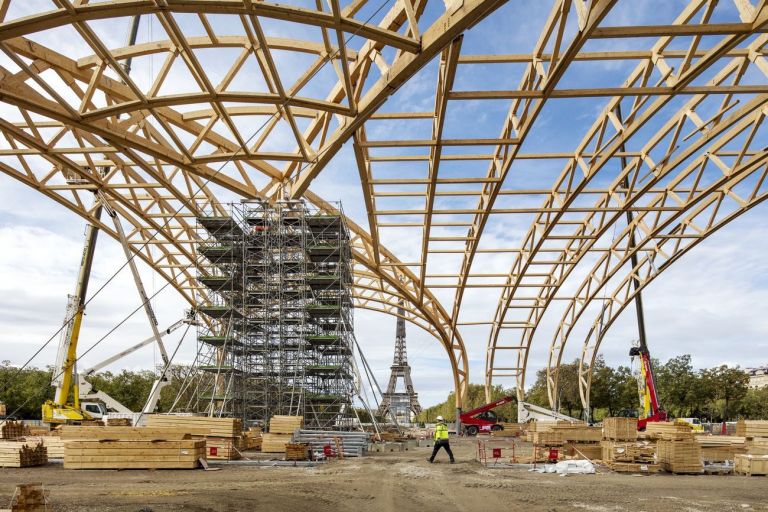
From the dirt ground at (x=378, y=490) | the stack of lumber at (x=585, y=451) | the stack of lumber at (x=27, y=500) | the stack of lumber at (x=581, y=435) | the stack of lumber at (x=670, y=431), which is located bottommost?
the dirt ground at (x=378, y=490)

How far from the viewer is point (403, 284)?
34312 mm

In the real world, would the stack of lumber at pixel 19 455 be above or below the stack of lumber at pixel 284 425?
below

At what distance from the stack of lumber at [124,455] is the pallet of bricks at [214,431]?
7.62ft

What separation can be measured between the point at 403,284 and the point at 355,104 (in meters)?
21.3

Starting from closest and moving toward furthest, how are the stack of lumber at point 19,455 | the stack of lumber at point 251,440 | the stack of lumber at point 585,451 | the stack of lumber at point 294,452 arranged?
the stack of lumber at point 19,455, the stack of lumber at point 294,452, the stack of lumber at point 585,451, the stack of lumber at point 251,440

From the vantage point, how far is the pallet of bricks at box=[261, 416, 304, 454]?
23.5 m

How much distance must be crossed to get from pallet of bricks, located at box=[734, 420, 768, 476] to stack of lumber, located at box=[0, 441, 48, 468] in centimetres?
2107

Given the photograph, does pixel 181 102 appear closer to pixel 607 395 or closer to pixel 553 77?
pixel 553 77

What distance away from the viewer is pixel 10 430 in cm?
2241

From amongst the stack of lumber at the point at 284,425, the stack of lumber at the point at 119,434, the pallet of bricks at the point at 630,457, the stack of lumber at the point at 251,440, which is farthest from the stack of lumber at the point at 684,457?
the stack of lumber at the point at 251,440

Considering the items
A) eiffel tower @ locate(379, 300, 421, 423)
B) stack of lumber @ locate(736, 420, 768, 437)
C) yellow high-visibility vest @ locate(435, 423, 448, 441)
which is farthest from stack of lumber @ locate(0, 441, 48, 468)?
eiffel tower @ locate(379, 300, 421, 423)

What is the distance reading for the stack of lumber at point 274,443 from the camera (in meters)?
23.4

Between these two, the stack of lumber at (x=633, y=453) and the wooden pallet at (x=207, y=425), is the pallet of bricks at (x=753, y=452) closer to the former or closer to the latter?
the stack of lumber at (x=633, y=453)

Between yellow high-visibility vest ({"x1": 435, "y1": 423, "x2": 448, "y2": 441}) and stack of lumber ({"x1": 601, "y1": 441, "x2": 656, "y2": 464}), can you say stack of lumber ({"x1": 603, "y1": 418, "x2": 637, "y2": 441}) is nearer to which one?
stack of lumber ({"x1": 601, "y1": 441, "x2": 656, "y2": 464})
